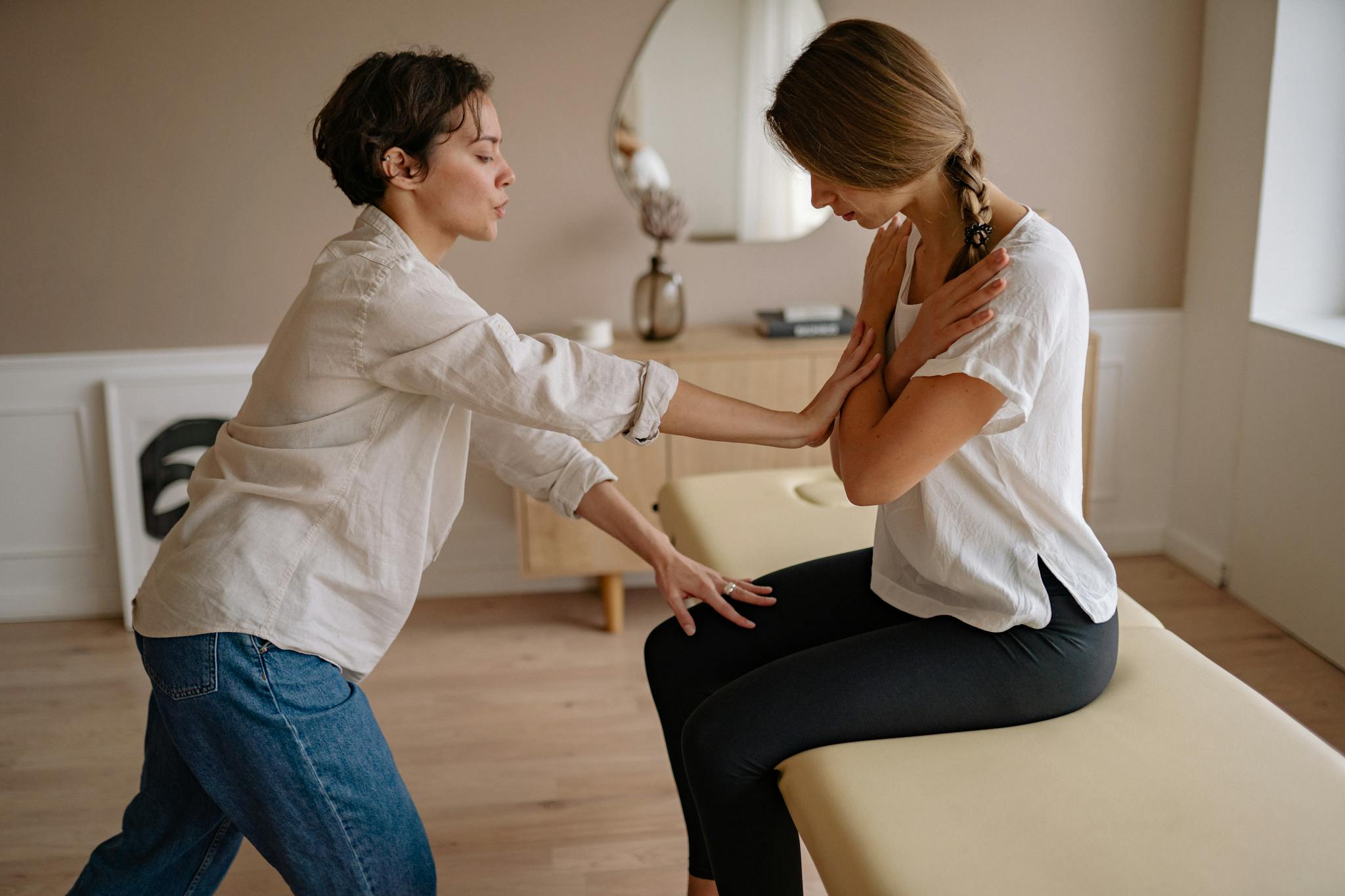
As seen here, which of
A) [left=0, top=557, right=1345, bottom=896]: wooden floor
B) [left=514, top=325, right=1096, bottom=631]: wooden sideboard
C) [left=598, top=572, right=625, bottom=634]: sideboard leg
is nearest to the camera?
[left=0, top=557, right=1345, bottom=896]: wooden floor

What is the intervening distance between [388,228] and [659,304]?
1548mm

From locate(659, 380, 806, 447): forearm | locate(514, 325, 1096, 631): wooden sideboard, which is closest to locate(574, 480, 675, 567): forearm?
locate(659, 380, 806, 447): forearm

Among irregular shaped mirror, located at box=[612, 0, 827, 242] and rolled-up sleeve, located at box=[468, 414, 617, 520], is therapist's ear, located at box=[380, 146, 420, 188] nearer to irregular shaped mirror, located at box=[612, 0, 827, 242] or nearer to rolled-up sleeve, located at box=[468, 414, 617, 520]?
rolled-up sleeve, located at box=[468, 414, 617, 520]

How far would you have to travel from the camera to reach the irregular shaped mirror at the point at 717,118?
9.80ft

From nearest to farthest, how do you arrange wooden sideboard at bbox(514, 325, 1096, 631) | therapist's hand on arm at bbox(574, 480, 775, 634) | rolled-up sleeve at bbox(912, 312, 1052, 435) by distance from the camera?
rolled-up sleeve at bbox(912, 312, 1052, 435)
therapist's hand on arm at bbox(574, 480, 775, 634)
wooden sideboard at bbox(514, 325, 1096, 631)

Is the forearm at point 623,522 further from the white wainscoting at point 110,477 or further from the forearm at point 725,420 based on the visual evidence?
the white wainscoting at point 110,477

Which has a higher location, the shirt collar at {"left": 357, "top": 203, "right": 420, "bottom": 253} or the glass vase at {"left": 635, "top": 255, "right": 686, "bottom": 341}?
the shirt collar at {"left": 357, "top": 203, "right": 420, "bottom": 253}

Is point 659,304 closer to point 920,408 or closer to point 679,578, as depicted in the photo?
point 679,578

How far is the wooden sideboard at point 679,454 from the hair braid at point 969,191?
1455 millimetres

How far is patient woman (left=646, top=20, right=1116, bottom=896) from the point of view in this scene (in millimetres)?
1298

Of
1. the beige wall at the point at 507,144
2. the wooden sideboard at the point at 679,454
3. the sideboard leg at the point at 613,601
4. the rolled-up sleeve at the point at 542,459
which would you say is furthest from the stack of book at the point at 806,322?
the rolled-up sleeve at the point at 542,459

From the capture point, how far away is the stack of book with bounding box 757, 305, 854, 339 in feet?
9.77

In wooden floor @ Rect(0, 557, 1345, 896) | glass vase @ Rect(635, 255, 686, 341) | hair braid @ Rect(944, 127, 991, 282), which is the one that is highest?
hair braid @ Rect(944, 127, 991, 282)

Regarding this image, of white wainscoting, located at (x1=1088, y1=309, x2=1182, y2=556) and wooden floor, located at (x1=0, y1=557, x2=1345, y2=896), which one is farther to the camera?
white wainscoting, located at (x1=1088, y1=309, x2=1182, y2=556)
